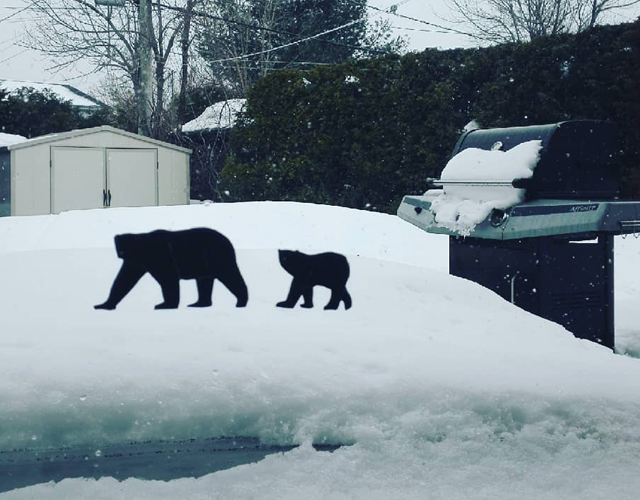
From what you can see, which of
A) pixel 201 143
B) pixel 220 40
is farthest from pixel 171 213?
pixel 220 40

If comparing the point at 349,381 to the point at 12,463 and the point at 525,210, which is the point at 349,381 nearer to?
the point at 12,463

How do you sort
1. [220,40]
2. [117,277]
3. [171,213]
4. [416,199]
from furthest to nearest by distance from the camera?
[220,40] < [171,213] < [416,199] < [117,277]

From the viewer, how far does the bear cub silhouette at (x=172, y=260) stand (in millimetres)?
4266

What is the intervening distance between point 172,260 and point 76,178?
12321 millimetres

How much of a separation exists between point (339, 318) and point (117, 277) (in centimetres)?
119

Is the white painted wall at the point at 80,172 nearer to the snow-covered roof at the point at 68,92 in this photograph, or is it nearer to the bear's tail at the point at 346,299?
the bear's tail at the point at 346,299

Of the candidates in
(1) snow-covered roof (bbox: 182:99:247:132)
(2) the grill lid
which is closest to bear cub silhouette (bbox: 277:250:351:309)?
(2) the grill lid

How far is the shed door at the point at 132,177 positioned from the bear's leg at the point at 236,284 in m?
12.5

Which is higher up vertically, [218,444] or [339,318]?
[339,318]

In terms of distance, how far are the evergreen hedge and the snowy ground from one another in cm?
727

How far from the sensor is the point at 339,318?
14.3ft

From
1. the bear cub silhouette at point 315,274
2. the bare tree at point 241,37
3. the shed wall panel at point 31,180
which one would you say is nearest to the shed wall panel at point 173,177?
the shed wall panel at point 31,180

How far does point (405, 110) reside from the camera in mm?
13031

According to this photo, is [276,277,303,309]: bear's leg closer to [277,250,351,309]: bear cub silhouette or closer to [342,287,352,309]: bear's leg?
[277,250,351,309]: bear cub silhouette
